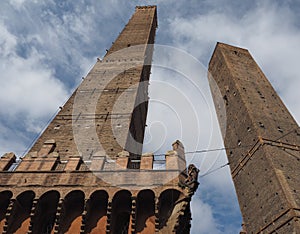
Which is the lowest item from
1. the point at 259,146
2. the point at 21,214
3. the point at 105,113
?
the point at 21,214

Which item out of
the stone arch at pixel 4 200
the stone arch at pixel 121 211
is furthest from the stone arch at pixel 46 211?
the stone arch at pixel 121 211

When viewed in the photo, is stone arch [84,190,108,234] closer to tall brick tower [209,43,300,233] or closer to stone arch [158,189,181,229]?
stone arch [158,189,181,229]

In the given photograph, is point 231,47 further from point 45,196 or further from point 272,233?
point 45,196

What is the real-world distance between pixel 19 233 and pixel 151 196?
3197 mm

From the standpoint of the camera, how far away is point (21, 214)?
23.5 feet

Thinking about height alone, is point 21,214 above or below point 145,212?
below

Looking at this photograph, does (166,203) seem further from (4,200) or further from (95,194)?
(4,200)

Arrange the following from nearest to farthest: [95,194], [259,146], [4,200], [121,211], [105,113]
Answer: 1. [95,194]
2. [121,211]
3. [4,200]
4. [105,113]
5. [259,146]

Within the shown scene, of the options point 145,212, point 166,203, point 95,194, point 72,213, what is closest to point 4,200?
point 72,213

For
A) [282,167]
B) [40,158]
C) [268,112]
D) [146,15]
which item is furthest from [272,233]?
[146,15]

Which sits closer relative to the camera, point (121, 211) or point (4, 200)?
point (121, 211)

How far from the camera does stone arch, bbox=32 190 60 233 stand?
23.2 feet

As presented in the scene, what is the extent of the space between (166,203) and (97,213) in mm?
1710

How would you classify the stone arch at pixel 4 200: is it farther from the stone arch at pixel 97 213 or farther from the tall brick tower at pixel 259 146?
the tall brick tower at pixel 259 146
